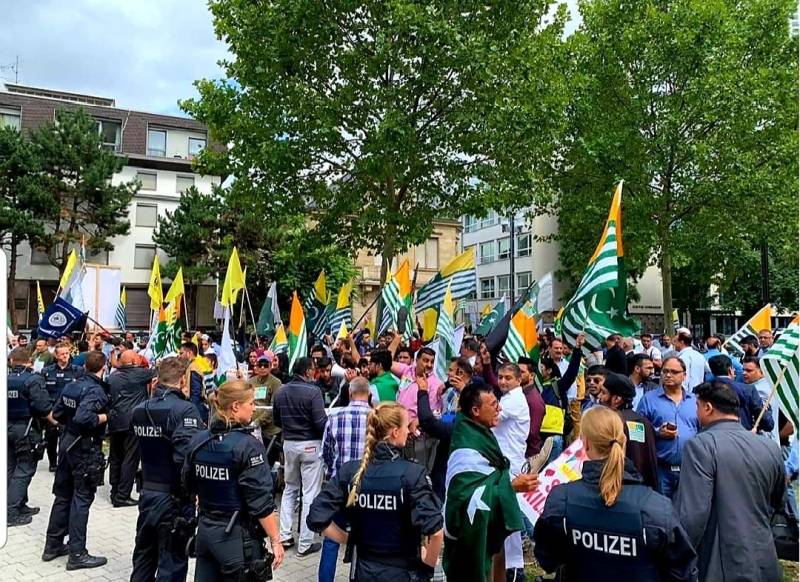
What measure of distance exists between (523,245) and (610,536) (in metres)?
51.9

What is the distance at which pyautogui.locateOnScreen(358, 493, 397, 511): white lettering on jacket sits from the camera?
3531 mm

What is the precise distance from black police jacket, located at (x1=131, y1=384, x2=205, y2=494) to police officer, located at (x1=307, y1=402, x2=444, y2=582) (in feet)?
5.84

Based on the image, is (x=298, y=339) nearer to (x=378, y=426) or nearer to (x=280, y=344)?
(x=280, y=344)

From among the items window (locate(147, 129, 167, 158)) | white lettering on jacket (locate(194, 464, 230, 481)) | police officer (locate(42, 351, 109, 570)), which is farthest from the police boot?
window (locate(147, 129, 167, 158))

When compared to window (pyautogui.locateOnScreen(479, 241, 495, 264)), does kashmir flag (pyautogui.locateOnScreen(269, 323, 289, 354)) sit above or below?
below

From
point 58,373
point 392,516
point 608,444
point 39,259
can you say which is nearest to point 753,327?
point 608,444

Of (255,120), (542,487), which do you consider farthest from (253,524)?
(255,120)

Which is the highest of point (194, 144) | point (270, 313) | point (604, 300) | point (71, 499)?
point (194, 144)

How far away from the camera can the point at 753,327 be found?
439 inches

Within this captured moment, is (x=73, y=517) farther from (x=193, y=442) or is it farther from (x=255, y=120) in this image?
(x=255, y=120)

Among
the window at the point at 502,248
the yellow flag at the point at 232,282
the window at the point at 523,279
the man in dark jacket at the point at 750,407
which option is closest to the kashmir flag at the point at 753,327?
the man in dark jacket at the point at 750,407

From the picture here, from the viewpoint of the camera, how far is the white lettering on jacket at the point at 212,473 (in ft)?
13.4

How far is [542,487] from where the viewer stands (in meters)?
4.70

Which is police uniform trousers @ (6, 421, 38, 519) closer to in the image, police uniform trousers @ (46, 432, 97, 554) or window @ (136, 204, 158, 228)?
police uniform trousers @ (46, 432, 97, 554)
